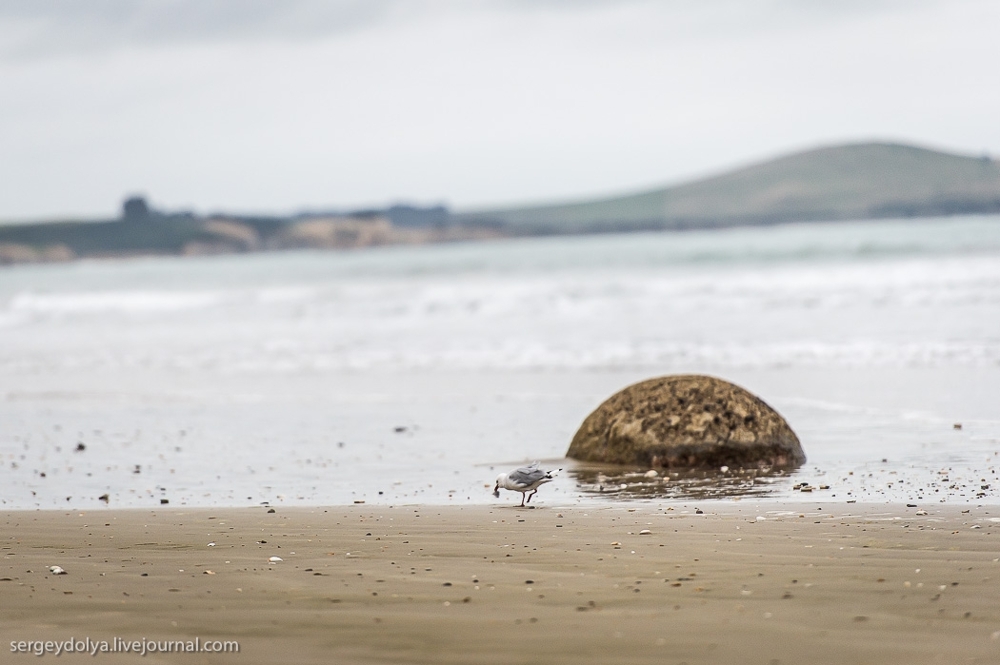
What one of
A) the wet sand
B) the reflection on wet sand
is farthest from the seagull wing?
the reflection on wet sand

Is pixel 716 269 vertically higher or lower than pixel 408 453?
higher

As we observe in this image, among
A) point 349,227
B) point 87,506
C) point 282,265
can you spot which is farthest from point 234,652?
point 349,227

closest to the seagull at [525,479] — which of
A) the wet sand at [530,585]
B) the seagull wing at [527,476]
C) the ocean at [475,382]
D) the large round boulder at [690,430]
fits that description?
the seagull wing at [527,476]

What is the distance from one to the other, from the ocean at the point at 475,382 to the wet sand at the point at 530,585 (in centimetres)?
109

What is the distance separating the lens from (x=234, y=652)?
4.17 meters

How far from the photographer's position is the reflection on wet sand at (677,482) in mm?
7855

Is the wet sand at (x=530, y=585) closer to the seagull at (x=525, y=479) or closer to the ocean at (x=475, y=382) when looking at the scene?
the seagull at (x=525, y=479)

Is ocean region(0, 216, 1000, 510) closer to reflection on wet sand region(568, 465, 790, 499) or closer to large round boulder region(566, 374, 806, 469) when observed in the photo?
reflection on wet sand region(568, 465, 790, 499)

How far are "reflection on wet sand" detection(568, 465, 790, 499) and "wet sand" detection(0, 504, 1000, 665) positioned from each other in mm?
644

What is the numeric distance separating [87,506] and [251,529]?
178cm

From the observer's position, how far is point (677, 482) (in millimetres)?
8383

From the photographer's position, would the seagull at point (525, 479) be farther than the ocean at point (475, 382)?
No

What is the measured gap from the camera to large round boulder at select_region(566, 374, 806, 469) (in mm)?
8961

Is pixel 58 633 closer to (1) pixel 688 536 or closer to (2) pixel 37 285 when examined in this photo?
(1) pixel 688 536
